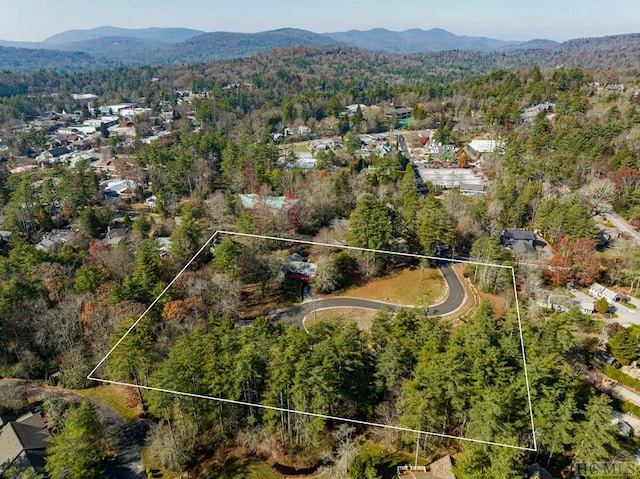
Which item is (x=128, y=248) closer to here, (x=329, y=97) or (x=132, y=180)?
(x=132, y=180)

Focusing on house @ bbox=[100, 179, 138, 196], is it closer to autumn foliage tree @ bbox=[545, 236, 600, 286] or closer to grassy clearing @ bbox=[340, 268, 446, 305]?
grassy clearing @ bbox=[340, 268, 446, 305]

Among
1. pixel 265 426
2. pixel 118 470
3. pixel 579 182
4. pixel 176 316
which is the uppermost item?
pixel 579 182

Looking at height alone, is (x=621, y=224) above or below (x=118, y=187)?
above

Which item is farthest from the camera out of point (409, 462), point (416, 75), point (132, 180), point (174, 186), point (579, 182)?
point (416, 75)

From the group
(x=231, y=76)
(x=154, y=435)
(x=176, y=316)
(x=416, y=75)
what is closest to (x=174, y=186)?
(x=176, y=316)

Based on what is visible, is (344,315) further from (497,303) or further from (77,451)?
(77,451)

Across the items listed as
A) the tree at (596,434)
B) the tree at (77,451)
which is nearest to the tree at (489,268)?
the tree at (596,434)

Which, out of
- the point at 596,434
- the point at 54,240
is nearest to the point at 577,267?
the point at 596,434

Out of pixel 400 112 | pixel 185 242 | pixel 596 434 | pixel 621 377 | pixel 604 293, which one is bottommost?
pixel 621 377

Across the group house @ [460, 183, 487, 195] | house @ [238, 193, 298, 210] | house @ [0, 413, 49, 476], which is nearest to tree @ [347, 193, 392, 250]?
house @ [238, 193, 298, 210]
